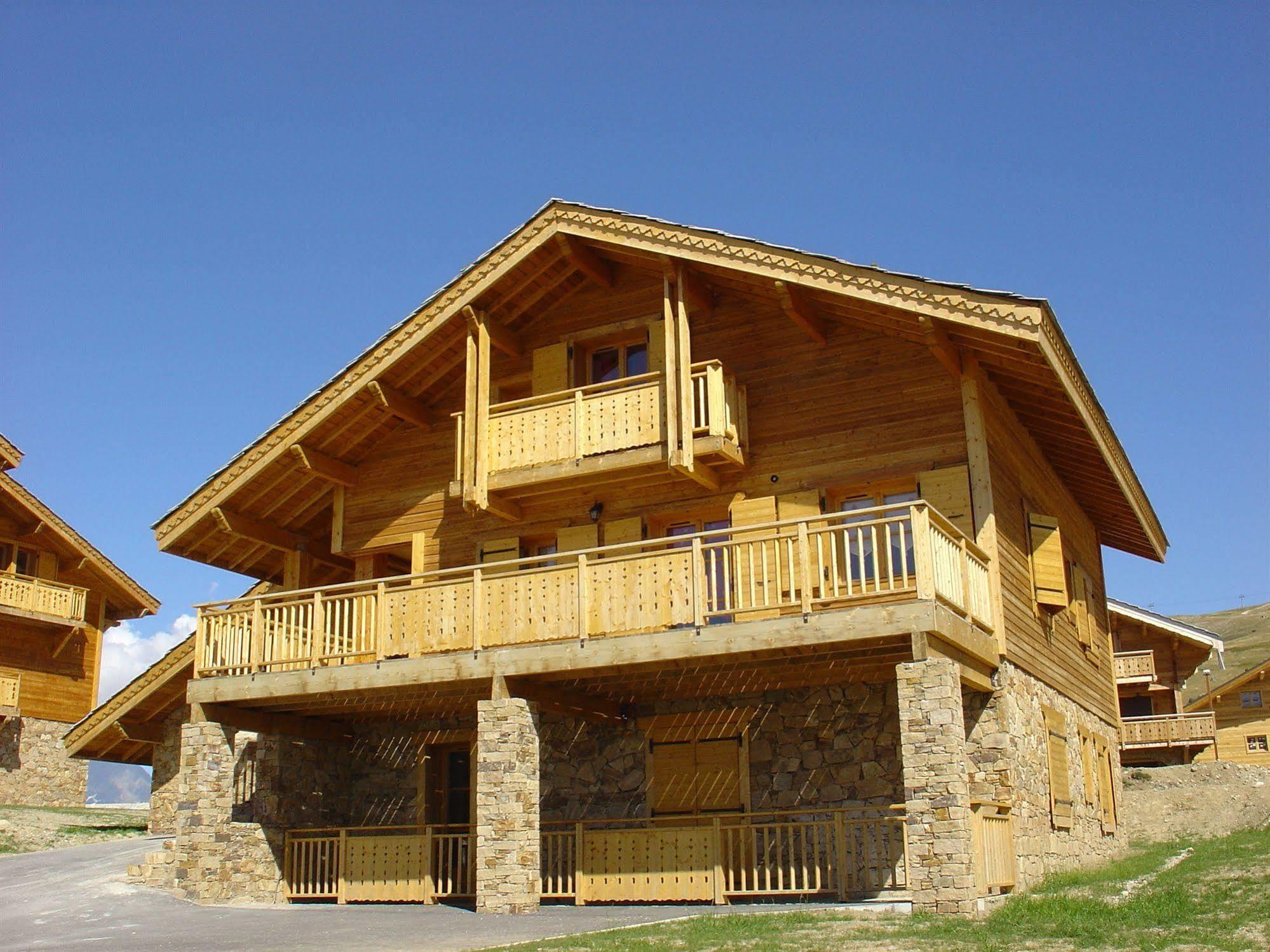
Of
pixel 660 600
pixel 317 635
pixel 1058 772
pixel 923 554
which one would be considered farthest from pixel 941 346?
pixel 317 635

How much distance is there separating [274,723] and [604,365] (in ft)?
24.6

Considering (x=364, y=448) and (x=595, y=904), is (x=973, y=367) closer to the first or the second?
(x=595, y=904)

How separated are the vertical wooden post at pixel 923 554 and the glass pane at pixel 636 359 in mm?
6784

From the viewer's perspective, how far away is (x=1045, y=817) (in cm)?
1864

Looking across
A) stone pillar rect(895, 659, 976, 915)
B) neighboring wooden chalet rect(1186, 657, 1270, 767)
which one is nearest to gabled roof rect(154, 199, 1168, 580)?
stone pillar rect(895, 659, 976, 915)

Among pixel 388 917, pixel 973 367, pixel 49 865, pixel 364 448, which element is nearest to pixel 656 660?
pixel 388 917

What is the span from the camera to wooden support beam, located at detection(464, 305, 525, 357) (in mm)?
20656

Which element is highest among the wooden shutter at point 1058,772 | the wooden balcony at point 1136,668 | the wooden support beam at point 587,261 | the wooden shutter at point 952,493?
the wooden support beam at point 587,261

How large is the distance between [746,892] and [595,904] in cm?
225

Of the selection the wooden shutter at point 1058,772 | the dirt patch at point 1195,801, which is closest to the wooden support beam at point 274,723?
the wooden shutter at point 1058,772

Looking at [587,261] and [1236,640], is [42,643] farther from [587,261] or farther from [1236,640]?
[1236,640]

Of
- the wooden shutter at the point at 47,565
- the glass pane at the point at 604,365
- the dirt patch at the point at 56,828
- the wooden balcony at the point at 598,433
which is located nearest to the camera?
the wooden balcony at the point at 598,433

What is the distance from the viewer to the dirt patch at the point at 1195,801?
98.2 feet

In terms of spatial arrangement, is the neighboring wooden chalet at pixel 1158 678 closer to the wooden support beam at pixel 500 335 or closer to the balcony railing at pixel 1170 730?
the balcony railing at pixel 1170 730
